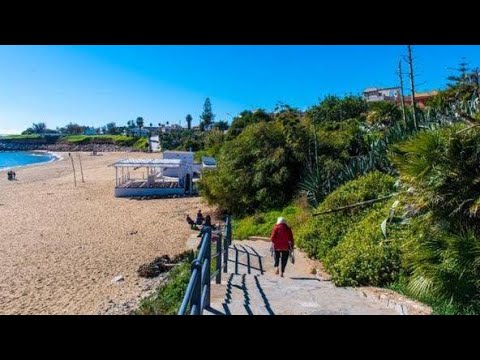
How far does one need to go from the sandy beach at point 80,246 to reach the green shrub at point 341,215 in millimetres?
3592

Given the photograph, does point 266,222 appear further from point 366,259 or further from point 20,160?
point 20,160

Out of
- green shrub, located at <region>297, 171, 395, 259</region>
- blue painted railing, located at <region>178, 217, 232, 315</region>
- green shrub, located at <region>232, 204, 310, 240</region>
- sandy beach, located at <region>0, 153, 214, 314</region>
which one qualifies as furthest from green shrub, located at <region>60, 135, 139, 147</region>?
blue painted railing, located at <region>178, 217, 232, 315</region>

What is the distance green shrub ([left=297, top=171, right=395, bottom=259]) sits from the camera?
322 inches

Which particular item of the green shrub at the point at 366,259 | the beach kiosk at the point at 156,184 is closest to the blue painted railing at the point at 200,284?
the green shrub at the point at 366,259

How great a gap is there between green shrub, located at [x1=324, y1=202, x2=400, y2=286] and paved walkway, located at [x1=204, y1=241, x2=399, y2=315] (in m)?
0.28

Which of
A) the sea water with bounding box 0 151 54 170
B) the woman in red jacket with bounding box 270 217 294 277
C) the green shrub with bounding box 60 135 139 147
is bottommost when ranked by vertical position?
the woman in red jacket with bounding box 270 217 294 277

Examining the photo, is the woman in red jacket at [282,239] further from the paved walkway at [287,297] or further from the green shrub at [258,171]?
the green shrub at [258,171]

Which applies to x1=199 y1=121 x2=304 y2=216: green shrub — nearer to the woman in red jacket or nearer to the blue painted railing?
the woman in red jacket

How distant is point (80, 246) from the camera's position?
1333 centimetres

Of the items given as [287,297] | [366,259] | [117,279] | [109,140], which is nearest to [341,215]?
[366,259]

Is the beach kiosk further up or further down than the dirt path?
further up

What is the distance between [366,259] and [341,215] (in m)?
2.55

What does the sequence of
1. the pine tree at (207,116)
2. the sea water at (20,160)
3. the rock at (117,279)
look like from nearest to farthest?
the rock at (117,279), the sea water at (20,160), the pine tree at (207,116)

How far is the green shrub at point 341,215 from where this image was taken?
8172 millimetres
